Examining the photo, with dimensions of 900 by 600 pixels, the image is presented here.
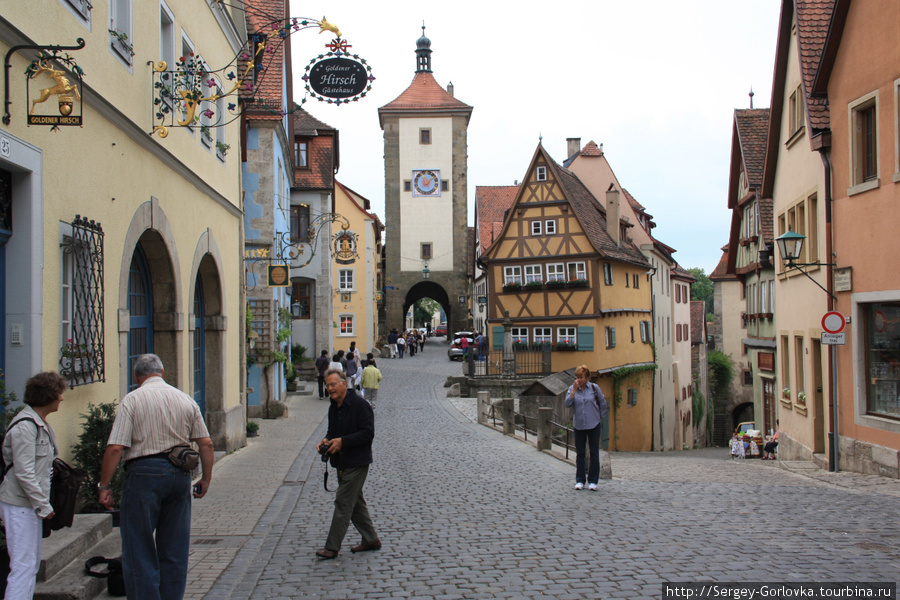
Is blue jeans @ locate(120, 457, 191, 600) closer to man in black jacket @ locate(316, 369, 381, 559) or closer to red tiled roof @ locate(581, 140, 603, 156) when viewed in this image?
man in black jacket @ locate(316, 369, 381, 559)

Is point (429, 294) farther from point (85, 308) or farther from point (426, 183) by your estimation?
point (85, 308)

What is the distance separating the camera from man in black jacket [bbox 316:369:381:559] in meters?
6.96

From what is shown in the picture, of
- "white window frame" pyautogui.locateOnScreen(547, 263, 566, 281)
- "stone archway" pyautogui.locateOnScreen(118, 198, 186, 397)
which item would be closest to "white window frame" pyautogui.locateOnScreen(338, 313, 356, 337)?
"white window frame" pyautogui.locateOnScreen(547, 263, 566, 281)

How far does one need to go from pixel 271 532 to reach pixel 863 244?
32.6 feet

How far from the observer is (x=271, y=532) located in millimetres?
8242

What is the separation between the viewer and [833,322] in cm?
1308

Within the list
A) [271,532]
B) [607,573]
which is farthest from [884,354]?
[271,532]

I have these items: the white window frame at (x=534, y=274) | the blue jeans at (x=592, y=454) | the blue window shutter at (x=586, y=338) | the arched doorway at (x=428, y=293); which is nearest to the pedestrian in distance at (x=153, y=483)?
the blue jeans at (x=592, y=454)

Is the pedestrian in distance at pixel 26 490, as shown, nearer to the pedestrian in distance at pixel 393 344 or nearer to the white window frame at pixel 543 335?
the white window frame at pixel 543 335

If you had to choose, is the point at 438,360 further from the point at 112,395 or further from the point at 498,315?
the point at 112,395

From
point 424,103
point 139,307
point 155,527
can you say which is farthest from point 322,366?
point 424,103

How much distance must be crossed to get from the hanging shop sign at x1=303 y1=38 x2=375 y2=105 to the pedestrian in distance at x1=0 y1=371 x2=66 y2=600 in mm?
7836

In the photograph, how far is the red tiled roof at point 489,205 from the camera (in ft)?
160

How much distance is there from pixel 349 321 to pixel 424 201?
12707mm
